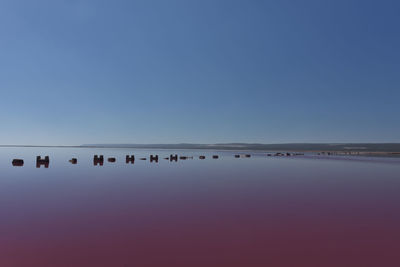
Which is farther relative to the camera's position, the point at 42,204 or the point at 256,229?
the point at 42,204

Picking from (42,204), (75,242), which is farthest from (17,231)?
(42,204)

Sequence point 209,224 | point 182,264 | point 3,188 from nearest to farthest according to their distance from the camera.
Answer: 1. point 182,264
2. point 209,224
3. point 3,188

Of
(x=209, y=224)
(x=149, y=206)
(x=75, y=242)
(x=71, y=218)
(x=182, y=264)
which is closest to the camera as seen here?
(x=182, y=264)

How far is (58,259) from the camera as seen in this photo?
6.66m

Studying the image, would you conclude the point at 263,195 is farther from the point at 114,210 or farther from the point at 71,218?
the point at 71,218

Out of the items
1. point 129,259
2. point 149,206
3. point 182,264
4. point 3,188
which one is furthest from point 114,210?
point 3,188

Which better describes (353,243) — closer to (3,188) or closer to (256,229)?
(256,229)

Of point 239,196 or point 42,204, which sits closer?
point 42,204

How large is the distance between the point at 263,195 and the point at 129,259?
10.8 metres

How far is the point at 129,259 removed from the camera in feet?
21.7

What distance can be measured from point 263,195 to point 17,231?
1249 centimetres

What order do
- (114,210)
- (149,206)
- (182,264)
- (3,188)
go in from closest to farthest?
(182,264) → (114,210) → (149,206) → (3,188)

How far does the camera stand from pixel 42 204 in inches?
515

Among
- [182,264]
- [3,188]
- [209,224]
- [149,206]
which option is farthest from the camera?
[3,188]
